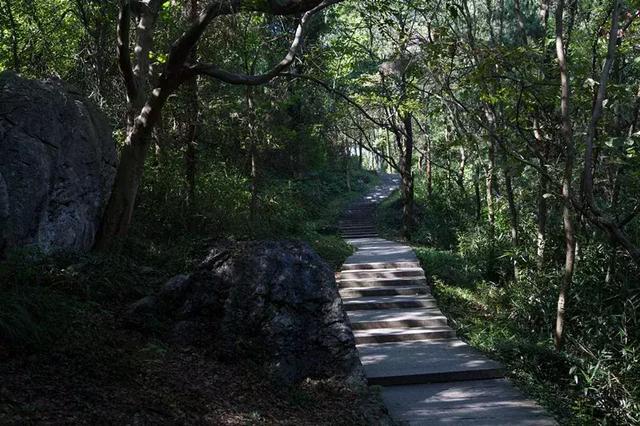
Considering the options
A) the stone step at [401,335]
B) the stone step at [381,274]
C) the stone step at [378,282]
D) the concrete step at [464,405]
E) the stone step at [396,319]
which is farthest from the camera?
the stone step at [381,274]

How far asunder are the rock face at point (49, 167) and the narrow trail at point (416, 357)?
4055 millimetres

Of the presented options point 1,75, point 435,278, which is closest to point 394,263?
point 435,278

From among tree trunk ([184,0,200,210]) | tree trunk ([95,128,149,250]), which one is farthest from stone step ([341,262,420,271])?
tree trunk ([95,128,149,250])

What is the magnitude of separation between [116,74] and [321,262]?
7061 millimetres

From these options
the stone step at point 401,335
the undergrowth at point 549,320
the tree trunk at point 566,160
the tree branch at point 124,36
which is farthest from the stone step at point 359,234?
the tree branch at point 124,36

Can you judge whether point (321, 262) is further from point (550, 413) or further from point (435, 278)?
point (435, 278)

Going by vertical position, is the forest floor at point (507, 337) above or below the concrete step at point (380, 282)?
below

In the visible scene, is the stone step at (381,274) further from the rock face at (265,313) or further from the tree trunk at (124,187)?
the rock face at (265,313)

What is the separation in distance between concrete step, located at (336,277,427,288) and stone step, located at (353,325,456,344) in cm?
229

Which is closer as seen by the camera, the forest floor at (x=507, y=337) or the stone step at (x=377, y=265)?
the forest floor at (x=507, y=337)

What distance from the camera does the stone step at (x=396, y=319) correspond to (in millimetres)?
8454

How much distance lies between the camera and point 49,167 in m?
6.94

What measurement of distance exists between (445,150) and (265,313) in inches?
255

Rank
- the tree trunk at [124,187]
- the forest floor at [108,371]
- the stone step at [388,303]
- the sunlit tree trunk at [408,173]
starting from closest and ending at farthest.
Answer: the forest floor at [108,371] → the tree trunk at [124,187] → the stone step at [388,303] → the sunlit tree trunk at [408,173]
